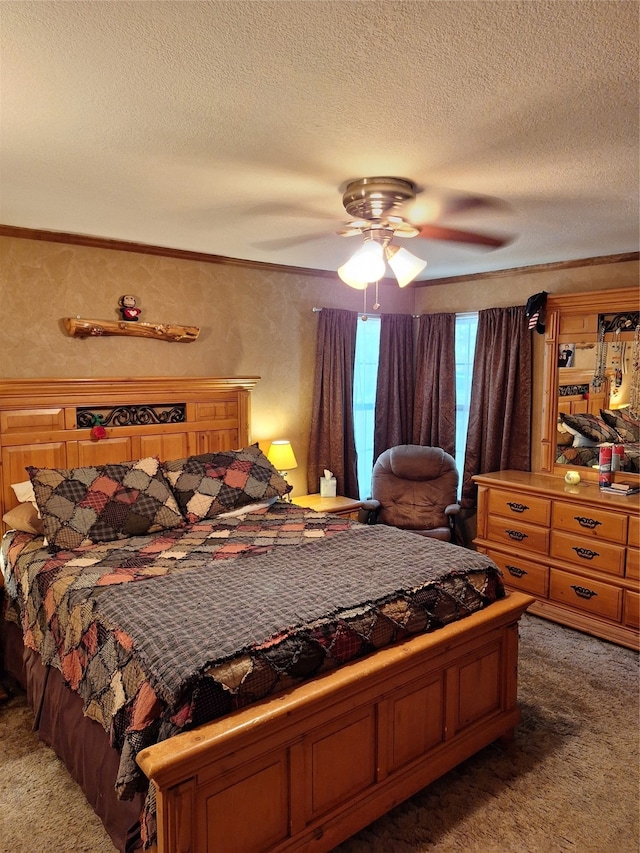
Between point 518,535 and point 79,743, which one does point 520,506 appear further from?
point 79,743

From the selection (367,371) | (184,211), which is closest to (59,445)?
(184,211)

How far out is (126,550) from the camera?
2.78 metres

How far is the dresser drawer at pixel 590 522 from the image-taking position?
3.40 m

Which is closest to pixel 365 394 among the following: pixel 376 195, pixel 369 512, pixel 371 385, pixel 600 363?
pixel 371 385

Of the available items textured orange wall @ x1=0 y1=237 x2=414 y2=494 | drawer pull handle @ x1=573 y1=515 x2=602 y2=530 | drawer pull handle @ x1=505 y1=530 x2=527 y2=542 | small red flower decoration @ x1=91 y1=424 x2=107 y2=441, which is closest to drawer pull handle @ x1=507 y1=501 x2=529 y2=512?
drawer pull handle @ x1=505 y1=530 x2=527 y2=542

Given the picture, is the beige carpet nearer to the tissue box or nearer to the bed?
the bed

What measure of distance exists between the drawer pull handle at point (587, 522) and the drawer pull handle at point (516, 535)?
403 mm

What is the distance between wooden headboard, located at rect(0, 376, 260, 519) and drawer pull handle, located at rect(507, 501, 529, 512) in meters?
1.91

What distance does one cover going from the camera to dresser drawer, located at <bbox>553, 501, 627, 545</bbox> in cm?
340

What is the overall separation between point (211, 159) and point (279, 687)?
1.82 metres

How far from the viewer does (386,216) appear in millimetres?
2572

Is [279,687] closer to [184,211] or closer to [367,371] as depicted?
[184,211]

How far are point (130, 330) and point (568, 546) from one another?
10.1 ft

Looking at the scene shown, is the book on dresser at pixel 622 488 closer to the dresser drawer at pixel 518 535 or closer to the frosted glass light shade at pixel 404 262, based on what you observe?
the dresser drawer at pixel 518 535
